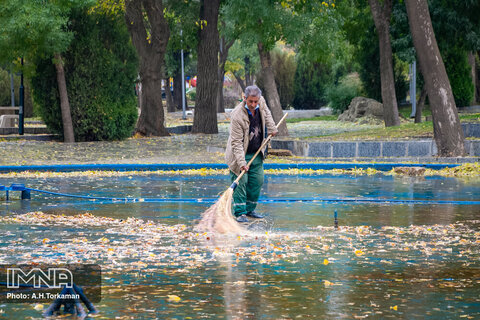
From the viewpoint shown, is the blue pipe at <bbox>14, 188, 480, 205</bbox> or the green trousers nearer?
the green trousers

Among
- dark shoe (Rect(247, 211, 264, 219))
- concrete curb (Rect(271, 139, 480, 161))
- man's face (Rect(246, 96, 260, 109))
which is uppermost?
man's face (Rect(246, 96, 260, 109))

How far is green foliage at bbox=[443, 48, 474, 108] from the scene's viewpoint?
1494 inches

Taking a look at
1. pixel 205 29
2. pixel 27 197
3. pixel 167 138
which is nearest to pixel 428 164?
pixel 27 197

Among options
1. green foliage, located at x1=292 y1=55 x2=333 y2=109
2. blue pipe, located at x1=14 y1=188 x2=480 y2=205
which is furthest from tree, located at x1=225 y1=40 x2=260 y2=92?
blue pipe, located at x1=14 y1=188 x2=480 y2=205

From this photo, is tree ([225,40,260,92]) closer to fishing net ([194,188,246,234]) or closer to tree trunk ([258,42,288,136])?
tree trunk ([258,42,288,136])

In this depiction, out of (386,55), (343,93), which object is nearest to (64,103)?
(386,55)

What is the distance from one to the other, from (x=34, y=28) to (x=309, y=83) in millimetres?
32759

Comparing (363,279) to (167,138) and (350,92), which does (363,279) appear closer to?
(167,138)

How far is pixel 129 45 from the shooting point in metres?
28.2

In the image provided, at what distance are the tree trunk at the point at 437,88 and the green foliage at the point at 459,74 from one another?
61.1 ft

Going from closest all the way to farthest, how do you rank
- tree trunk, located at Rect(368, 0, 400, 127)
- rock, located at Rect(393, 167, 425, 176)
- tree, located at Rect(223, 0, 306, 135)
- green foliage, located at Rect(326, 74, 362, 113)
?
1. rock, located at Rect(393, 167, 425, 176)
2. tree, located at Rect(223, 0, 306, 135)
3. tree trunk, located at Rect(368, 0, 400, 127)
4. green foliage, located at Rect(326, 74, 362, 113)

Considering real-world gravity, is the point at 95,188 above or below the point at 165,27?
below

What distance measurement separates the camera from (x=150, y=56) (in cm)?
3083

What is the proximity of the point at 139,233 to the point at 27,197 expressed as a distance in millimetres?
4060
